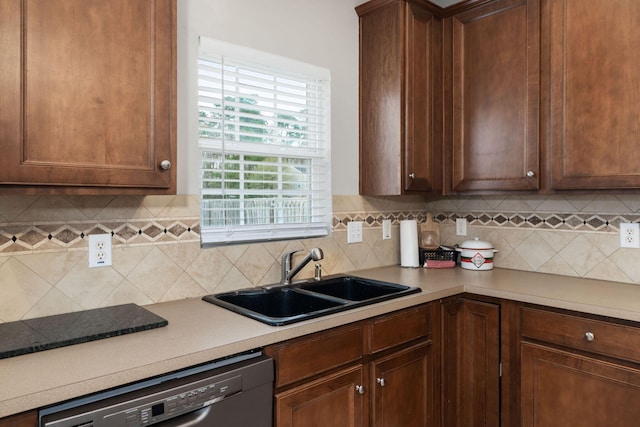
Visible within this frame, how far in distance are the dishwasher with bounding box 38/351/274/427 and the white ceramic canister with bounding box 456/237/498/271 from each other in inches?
59.4

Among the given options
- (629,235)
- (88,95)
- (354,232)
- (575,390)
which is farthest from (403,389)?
(88,95)

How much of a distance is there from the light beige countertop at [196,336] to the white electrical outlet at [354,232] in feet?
0.93

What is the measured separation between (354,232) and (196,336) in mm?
1296

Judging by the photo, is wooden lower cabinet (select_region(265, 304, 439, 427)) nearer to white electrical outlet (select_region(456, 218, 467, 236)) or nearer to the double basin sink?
the double basin sink

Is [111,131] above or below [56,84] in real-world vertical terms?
below

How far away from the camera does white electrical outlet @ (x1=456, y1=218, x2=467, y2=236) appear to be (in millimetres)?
2789

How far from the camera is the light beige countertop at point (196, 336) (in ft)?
3.42

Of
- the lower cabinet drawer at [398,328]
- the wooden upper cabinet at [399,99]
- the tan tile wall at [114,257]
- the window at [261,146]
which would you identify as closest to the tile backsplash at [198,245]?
the tan tile wall at [114,257]

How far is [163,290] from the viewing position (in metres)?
1.79

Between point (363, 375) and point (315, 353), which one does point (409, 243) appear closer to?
point (363, 375)

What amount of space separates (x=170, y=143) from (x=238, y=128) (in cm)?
59

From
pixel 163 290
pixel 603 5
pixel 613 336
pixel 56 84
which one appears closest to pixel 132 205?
pixel 163 290

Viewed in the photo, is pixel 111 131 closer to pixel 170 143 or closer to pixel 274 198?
pixel 170 143

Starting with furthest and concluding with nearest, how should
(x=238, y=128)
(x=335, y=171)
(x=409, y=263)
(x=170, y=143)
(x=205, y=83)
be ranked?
(x=409, y=263) → (x=335, y=171) → (x=238, y=128) → (x=205, y=83) → (x=170, y=143)
